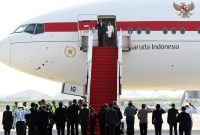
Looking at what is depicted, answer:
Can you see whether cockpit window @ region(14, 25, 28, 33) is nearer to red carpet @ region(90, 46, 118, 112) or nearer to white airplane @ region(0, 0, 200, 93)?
white airplane @ region(0, 0, 200, 93)

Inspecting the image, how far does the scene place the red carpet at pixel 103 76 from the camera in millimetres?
24266

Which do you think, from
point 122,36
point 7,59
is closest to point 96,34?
point 122,36

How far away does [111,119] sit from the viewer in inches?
826

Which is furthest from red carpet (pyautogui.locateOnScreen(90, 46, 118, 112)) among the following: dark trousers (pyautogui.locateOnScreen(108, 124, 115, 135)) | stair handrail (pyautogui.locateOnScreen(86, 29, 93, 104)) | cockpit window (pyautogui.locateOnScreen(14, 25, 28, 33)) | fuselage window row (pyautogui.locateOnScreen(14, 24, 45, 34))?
cockpit window (pyautogui.locateOnScreen(14, 25, 28, 33))

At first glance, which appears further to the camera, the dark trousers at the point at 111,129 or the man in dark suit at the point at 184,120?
the man in dark suit at the point at 184,120

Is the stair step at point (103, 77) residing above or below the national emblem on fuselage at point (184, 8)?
below

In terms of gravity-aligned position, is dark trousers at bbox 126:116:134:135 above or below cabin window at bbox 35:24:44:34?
below

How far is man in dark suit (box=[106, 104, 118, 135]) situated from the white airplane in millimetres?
6539

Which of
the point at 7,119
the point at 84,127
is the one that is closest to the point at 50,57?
the point at 7,119

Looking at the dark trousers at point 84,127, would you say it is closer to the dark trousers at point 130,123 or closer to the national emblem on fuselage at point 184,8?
the dark trousers at point 130,123

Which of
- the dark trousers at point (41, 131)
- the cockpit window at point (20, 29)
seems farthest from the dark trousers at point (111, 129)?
the cockpit window at point (20, 29)

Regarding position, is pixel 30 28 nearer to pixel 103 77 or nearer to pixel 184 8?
pixel 103 77

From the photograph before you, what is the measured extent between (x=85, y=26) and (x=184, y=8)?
17.9 ft

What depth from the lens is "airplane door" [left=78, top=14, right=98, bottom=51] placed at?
26.9 metres
